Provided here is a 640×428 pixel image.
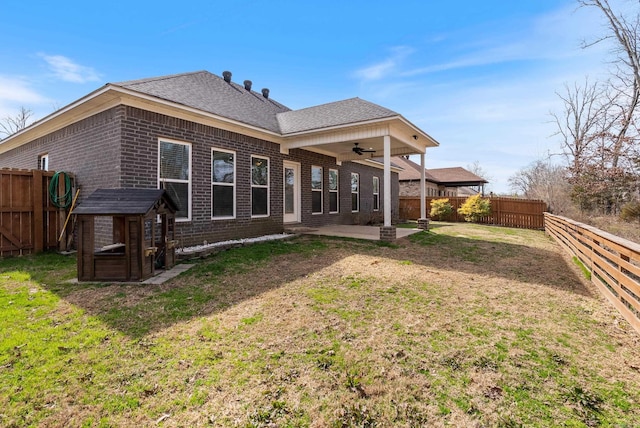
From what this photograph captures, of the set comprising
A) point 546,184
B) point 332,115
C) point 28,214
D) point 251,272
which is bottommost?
point 251,272

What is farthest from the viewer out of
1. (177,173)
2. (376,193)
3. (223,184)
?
(376,193)

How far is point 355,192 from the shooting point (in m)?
14.2

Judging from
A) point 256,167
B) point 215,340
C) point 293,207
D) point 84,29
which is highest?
point 84,29

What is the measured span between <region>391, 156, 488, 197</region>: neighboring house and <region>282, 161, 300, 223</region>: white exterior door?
14.8 m

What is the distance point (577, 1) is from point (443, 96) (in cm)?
766

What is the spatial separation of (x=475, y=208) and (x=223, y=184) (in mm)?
15084

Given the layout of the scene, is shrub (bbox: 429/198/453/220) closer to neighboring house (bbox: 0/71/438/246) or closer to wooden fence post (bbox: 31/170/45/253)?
neighboring house (bbox: 0/71/438/246)

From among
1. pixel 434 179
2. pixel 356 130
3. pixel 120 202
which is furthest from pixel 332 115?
pixel 434 179

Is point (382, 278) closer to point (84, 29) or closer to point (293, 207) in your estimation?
point (293, 207)

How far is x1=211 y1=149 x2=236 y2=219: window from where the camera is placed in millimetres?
7672

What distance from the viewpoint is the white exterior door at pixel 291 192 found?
10.5 m

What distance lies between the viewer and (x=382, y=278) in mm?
5152

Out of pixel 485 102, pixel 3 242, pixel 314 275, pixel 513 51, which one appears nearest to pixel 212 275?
pixel 314 275

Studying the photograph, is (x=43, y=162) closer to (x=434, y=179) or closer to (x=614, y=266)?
(x=614, y=266)
